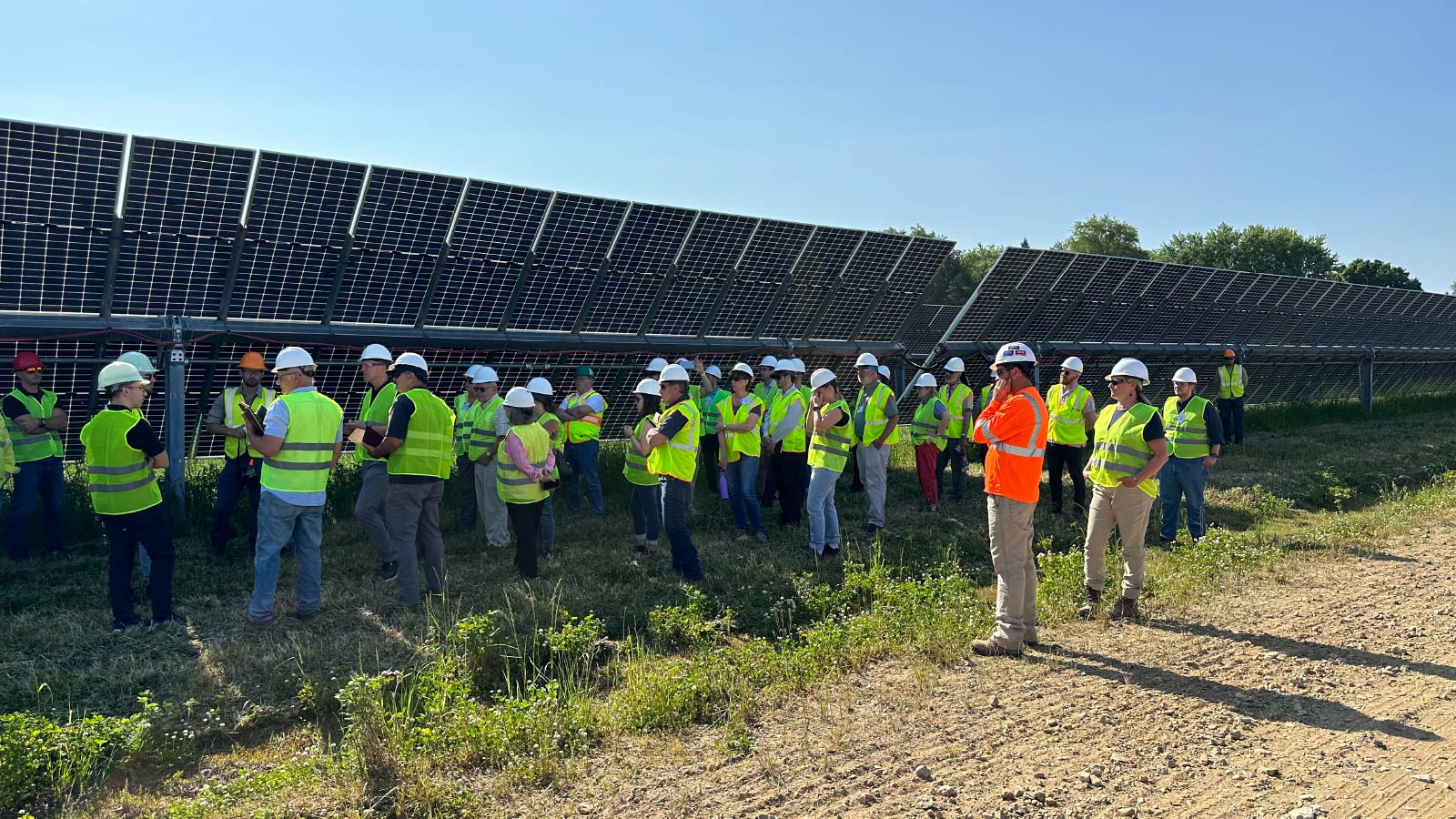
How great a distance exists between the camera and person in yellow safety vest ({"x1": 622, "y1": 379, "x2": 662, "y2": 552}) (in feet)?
29.2

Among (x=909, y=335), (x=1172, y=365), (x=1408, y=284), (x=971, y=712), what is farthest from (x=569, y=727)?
(x=1408, y=284)

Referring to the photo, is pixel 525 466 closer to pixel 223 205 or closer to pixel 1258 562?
pixel 223 205

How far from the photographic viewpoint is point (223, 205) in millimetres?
9945

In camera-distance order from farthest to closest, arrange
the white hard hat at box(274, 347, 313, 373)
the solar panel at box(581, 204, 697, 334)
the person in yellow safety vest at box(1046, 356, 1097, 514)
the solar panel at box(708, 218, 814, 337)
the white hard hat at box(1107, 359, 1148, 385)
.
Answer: the solar panel at box(708, 218, 814, 337) < the solar panel at box(581, 204, 697, 334) < the person in yellow safety vest at box(1046, 356, 1097, 514) < the white hard hat at box(1107, 359, 1148, 385) < the white hard hat at box(274, 347, 313, 373)

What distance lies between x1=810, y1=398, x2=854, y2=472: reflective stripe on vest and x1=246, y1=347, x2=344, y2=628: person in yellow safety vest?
4.60 metres

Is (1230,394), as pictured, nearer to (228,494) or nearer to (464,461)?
(464,461)

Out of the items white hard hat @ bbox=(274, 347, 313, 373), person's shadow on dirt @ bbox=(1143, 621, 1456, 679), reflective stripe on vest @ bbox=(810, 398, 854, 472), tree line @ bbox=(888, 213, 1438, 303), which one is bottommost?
person's shadow on dirt @ bbox=(1143, 621, 1456, 679)

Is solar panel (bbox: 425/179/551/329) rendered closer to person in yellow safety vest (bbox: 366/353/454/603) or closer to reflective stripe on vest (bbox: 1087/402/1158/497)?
person in yellow safety vest (bbox: 366/353/454/603)

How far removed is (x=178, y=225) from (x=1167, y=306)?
59.4ft

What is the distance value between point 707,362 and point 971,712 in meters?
9.28

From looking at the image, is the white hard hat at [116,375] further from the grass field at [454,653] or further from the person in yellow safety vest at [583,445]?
the person in yellow safety vest at [583,445]

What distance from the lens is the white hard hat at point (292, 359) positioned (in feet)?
24.3

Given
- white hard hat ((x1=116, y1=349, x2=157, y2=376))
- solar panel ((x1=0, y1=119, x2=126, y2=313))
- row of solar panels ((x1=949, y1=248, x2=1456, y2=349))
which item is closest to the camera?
solar panel ((x1=0, y1=119, x2=126, y2=313))

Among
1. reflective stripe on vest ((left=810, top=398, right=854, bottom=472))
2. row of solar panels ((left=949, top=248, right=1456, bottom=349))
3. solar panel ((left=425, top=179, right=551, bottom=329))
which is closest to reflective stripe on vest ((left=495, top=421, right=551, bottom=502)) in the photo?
reflective stripe on vest ((left=810, top=398, right=854, bottom=472))
